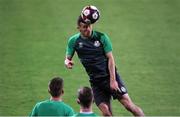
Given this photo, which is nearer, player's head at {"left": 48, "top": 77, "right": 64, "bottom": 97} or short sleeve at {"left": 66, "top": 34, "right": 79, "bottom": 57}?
player's head at {"left": 48, "top": 77, "right": 64, "bottom": 97}

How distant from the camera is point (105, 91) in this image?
8.85m

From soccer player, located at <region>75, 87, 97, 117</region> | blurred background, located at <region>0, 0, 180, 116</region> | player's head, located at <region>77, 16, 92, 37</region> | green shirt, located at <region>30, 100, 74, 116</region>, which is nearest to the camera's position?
soccer player, located at <region>75, 87, 97, 117</region>

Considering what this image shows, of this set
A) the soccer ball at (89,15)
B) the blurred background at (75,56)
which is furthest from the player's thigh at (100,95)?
the blurred background at (75,56)

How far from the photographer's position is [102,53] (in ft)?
28.6

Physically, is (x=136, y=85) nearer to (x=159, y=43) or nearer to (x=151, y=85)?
(x=151, y=85)

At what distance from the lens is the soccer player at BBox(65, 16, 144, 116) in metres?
8.64

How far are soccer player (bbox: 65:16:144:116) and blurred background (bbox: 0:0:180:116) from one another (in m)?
1.55

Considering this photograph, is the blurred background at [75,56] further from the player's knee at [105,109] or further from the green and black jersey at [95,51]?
the green and black jersey at [95,51]

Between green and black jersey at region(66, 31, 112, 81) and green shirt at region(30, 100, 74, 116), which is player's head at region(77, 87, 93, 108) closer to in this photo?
green shirt at region(30, 100, 74, 116)

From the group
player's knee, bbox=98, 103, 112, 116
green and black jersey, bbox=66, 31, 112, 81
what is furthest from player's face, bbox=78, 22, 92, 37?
player's knee, bbox=98, 103, 112, 116

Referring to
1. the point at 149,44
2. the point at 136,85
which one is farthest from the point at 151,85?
the point at 149,44

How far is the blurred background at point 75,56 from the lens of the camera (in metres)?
10.9

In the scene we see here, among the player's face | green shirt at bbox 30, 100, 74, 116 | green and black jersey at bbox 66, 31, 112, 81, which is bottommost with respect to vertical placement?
green shirt at bbox 30, 100, 74, 116

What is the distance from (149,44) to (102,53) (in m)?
5.18
